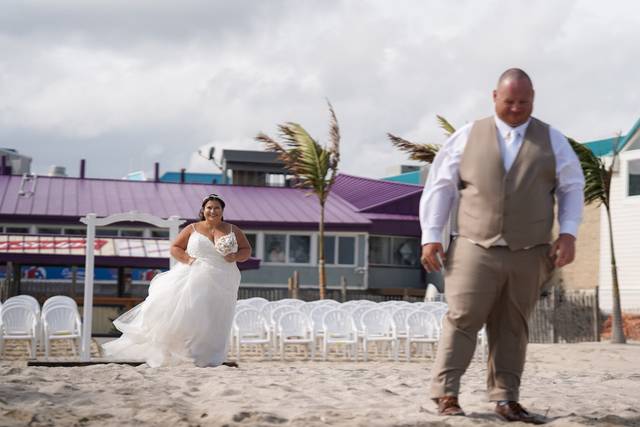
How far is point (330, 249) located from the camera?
3291cm

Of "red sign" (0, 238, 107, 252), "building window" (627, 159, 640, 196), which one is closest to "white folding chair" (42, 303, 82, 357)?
"red sign" (0, 238, 107, 252)

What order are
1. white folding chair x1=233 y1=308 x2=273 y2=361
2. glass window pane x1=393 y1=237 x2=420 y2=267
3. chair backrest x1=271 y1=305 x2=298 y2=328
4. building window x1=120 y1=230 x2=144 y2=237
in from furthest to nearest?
1. glass window pane x1=393 y1=237 x2=420 y2=267
2. building window x1=120 y1=230 x2=144 y2=237
3. chair backrest x1=271 y1=305 x2=298 y2=328
4. white folding chair x1=233 y1=308 x2=273 y2=361

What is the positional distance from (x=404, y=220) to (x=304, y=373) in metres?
25.3

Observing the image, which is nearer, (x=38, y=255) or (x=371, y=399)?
(x=371, y=399)

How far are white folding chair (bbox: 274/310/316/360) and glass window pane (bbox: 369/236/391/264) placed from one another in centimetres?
1786

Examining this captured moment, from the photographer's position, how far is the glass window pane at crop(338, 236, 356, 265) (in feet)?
108

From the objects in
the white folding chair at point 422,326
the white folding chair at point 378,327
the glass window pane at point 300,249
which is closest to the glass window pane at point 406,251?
the glass window pane at point 300,249

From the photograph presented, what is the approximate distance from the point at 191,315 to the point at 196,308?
0.09 metres

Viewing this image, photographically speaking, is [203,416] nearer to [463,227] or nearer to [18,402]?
[18,402]

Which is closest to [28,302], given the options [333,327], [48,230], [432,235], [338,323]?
[333,327]

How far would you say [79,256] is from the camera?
21094mm

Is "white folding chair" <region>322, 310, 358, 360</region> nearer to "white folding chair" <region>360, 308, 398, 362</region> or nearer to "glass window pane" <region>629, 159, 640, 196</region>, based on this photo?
"white folding chair" <region>360, 308, 398, 362</region>

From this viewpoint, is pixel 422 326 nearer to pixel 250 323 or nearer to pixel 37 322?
pixel 250 323

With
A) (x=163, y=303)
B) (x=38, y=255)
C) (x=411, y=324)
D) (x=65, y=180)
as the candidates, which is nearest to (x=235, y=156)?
(x=65, y=180)
